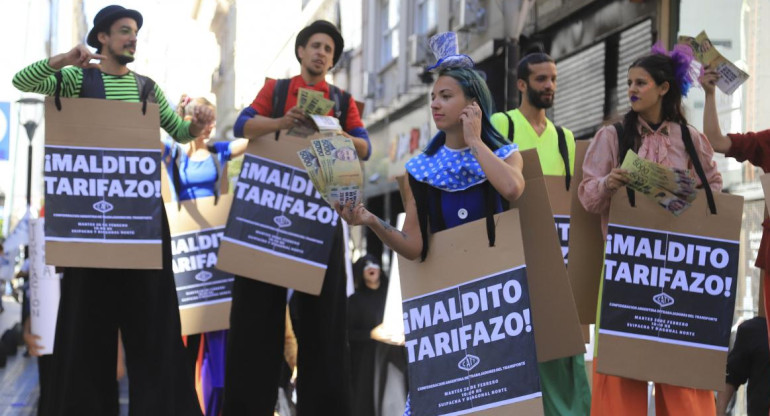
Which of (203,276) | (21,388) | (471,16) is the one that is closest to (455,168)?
(203,276)

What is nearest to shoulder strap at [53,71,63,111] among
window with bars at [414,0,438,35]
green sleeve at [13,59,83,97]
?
green sleeve at [13,59,83,97]

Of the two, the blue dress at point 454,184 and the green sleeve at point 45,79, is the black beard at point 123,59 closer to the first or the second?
the green sleeve at point 45,79

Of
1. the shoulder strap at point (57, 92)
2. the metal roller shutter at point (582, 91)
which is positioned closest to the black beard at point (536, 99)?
the shoulder strap at point (57, 92)

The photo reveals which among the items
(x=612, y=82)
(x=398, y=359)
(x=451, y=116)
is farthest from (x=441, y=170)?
(x=612, y=82)

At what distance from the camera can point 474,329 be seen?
4234mm

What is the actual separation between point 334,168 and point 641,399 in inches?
68.9

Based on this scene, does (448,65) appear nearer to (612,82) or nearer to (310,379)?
(310,379)

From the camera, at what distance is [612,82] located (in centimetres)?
1346

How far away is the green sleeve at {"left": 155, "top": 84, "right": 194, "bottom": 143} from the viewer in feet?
19.4

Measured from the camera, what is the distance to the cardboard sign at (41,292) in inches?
311

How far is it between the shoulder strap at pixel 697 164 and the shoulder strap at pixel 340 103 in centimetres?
175

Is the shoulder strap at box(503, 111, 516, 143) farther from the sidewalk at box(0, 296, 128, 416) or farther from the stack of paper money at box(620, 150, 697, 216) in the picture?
the sidewalk at box(0, 296, 128, 416)

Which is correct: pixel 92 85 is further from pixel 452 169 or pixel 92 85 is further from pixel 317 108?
pixel 452 169

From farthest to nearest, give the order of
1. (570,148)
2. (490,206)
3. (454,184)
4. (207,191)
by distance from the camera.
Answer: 1. (207,191)
2. (570,148)
3. (454,184)
4. (490,206)
